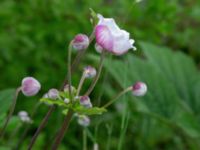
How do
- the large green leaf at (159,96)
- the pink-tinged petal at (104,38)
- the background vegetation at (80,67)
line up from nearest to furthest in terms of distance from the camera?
the pink-tinged petal at (104,38) < the large green leaf at (159,96) < the background vegetation at (80,67)

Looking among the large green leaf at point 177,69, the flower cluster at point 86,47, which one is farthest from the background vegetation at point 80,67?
the flower cluster at point 86,47

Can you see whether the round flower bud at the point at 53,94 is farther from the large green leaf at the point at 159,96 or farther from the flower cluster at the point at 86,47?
the large green leaf at the point at 159,96

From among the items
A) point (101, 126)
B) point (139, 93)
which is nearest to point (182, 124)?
point (101, 126)

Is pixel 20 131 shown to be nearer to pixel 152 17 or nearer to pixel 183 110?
pixel 183 110

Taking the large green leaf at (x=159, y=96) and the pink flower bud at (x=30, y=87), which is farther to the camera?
the large green leaf at (x=159, y=96)

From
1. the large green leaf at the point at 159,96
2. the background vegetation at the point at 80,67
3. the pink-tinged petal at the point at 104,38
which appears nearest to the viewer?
the pink-tinged petal at the point at 104,38

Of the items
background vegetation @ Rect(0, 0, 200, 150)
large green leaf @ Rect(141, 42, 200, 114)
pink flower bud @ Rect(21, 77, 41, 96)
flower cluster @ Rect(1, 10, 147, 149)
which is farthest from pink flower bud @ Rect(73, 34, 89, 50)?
large green leaf @ Rect(141, 42, 200, 114)

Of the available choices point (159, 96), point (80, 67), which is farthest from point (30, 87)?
point (80, 67)
